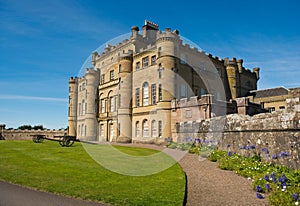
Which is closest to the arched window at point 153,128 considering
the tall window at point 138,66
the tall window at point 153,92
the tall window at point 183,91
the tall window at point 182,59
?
the tall window at point 153,92

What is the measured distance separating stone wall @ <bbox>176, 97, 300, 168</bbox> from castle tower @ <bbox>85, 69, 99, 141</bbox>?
26916mm

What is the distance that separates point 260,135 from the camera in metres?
10.1

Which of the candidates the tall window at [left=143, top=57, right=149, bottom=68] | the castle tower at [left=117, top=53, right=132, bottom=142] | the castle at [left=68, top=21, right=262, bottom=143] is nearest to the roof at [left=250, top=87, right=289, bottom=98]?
the castle at [left=68, top=21, right=262, bottom=143]

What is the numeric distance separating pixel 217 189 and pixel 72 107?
43.5 m

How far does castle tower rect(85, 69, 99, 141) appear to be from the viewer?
38500 millimetres

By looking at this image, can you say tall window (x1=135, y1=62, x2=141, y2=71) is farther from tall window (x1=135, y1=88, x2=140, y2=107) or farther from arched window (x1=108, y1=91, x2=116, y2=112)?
arched window (x1=108, y1=91, x2=116, y2=112)

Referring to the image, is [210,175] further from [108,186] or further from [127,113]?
[127,113]

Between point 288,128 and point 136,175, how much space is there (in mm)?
5584

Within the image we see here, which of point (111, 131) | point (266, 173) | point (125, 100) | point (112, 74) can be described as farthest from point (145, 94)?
point (266, 173)

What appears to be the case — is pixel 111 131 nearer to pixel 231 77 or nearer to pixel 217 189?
pixel 231 77

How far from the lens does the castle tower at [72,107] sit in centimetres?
4659

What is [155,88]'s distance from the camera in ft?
93.8

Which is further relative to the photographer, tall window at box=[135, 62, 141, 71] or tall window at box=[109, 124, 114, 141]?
tall window at box=[109, 124, 114, 141]

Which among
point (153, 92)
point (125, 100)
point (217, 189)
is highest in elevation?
point (153, 92)
